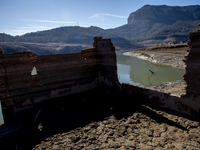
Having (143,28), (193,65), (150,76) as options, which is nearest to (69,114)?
(193,65)

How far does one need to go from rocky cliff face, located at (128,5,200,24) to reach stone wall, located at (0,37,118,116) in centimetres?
15466

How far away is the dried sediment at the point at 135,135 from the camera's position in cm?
330

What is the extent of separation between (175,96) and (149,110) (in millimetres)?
→ 950

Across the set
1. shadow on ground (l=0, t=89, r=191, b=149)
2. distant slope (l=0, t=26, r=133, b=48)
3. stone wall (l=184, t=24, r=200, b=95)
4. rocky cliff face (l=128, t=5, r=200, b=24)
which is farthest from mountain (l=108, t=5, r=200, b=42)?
stone wall (l=184, t=24, r=200, b=95)

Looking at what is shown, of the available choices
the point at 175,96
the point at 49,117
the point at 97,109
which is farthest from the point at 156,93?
the point at 49,117

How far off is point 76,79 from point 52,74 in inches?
42.0

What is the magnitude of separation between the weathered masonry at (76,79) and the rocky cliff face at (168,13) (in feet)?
508

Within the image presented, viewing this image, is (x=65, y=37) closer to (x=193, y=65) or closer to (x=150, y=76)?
(x=150, y=76)

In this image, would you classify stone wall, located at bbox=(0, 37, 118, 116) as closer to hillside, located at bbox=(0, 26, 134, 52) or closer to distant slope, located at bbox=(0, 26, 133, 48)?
hillside, located at bbox=(0, 26, 134, 52)

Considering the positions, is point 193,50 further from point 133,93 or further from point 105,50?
point 105,50

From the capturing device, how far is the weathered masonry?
4.08m

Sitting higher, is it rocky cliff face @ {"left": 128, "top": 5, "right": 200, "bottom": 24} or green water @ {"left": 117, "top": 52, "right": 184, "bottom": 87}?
rocky cliff face @ {"left": 128, "top": 5, "right": 200, "bottom": 24}

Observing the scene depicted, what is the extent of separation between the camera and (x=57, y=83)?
6.05 meters

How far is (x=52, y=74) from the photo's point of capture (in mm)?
5906
